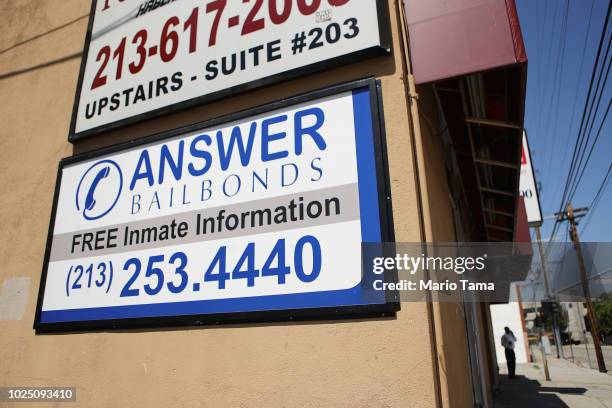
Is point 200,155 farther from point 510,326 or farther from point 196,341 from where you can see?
point 510,326

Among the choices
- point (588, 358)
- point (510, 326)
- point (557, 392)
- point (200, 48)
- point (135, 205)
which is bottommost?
point (557, 392)

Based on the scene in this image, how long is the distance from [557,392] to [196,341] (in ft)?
38.3

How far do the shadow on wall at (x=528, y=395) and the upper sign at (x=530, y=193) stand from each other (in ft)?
14.0

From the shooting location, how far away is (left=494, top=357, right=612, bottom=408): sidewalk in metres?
9.06

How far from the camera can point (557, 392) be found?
11.0m

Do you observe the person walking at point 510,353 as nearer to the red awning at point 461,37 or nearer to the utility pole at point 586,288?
the utility pole at point 586,288

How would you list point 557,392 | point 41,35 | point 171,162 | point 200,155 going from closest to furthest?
point 200,155
point 171,162
point 41,35
point 557,392

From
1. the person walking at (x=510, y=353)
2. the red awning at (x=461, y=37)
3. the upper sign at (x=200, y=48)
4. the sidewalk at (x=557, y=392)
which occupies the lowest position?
the sidewalk at (x=557, y=392)

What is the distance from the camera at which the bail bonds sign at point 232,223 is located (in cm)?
265

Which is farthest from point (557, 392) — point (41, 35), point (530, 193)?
point (41, 35)

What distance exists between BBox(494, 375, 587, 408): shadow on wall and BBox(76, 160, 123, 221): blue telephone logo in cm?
865

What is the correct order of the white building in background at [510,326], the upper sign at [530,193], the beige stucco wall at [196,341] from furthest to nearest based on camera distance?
the white building in background at [510,326]
the upper sign at [530,193]
the beige stucco wall at [196,341]

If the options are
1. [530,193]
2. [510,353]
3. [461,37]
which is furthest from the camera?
[510,353]

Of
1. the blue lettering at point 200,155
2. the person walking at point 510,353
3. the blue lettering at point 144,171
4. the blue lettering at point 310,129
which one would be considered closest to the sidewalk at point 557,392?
the person walking at point 510,353
